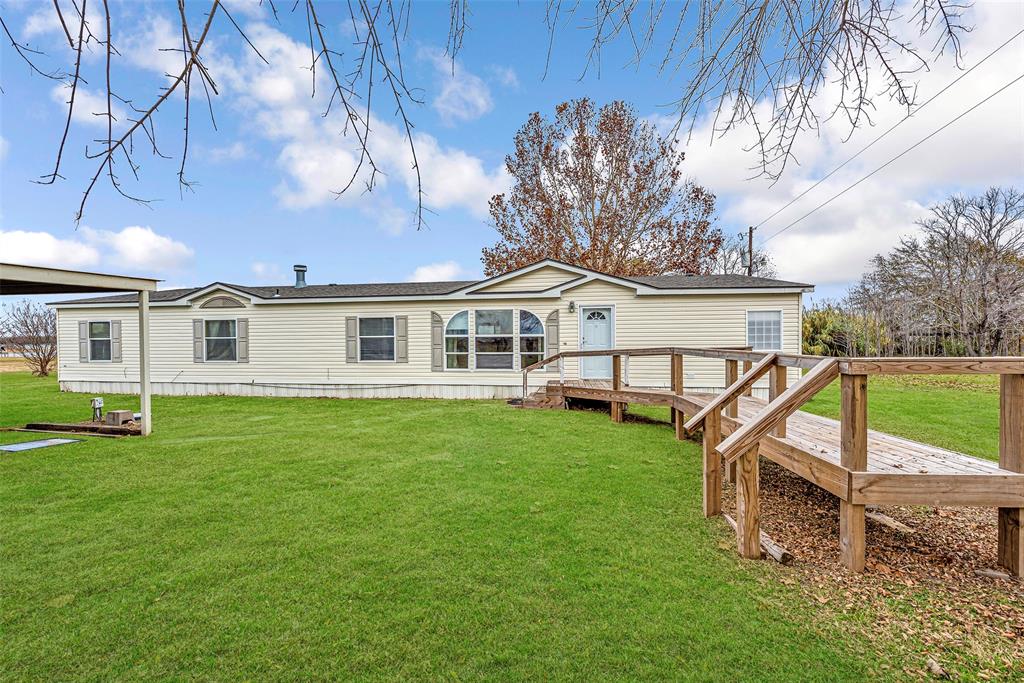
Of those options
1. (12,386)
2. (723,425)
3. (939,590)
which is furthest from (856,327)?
(12,386)

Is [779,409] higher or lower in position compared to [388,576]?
higher

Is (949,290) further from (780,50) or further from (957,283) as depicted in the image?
(780,50)

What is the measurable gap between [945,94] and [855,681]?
2724 millimetres

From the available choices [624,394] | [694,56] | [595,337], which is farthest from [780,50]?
[595,337]

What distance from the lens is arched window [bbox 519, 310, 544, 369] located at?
12.2m

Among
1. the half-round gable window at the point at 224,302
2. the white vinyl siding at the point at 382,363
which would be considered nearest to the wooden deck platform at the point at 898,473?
the white vinyl siding at the point at 382,363

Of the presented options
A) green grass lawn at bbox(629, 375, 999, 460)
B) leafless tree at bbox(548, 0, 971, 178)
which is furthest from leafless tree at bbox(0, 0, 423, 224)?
green grass lawn at bbox(629, 375, 999, 460)

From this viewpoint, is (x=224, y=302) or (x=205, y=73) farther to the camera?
(x=224, y=302)

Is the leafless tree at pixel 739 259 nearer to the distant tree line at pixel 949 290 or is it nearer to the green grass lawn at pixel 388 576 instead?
the distant tree line at pixel 949 290

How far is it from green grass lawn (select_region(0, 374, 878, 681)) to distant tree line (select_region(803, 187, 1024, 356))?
20124 mm

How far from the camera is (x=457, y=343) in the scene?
499 inches

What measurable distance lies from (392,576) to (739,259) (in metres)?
28.4

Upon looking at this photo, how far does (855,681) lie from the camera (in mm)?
1985

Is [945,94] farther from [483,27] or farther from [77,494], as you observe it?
[77,494]
